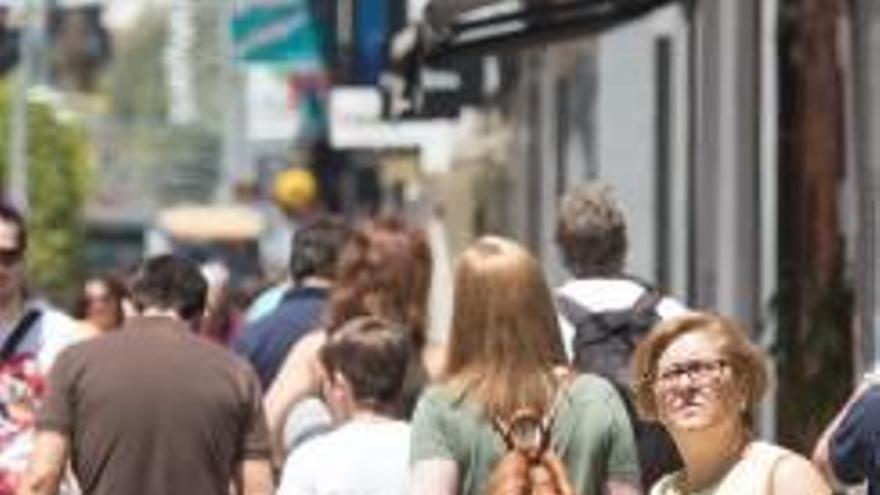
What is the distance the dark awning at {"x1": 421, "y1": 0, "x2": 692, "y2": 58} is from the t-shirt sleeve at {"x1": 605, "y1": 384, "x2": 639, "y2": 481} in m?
6.89

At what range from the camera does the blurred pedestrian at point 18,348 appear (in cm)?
1162

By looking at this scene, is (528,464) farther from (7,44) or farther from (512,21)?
(7,44)

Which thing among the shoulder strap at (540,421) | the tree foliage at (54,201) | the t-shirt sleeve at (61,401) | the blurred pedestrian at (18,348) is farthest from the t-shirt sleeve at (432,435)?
the tree foliage at (54,201)

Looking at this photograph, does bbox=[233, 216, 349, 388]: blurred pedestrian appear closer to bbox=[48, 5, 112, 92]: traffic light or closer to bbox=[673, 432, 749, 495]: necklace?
bbox=[673, 432, 749, 495]: necklace

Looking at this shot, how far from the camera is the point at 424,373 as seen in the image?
12.1 m

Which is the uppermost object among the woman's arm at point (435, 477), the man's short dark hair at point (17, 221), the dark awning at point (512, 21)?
the dark awning at point (512, 21)

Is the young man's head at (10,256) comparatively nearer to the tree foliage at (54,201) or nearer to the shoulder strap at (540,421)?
the shoulder strap at (540,421)

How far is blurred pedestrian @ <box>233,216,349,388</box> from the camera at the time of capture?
44.9ft

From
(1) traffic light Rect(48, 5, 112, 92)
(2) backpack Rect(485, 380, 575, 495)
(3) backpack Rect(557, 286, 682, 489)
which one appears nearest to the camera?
(2) backpack Rect(485, 380, 575, 495)

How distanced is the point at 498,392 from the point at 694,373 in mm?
1317

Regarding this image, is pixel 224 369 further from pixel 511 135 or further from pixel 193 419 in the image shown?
pixel 511 135

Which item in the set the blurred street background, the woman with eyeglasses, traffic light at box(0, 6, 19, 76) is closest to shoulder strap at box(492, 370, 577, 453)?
the woman with eyeglasses

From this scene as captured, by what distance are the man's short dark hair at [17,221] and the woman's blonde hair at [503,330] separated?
3069 millimetres

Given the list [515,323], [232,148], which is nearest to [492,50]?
[515,323]
